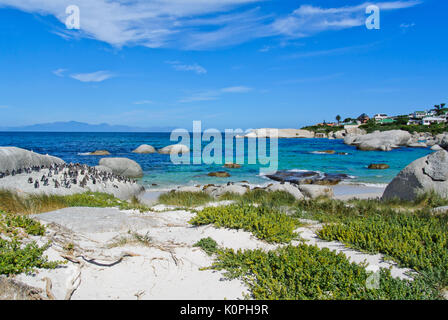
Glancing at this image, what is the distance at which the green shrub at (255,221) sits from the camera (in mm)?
5992

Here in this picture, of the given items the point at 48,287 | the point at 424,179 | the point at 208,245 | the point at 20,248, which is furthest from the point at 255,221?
the point at 424,179

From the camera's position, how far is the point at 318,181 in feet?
71.5

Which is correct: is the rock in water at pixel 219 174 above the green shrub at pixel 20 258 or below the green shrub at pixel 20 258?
below

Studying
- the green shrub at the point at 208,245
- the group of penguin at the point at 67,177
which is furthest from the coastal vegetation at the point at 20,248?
the group of penguin at the point at 67,177

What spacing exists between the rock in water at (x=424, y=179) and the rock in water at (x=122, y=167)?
713 inches

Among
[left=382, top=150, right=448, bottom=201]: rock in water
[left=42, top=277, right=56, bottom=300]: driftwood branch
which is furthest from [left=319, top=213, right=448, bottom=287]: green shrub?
[left=382, top=150, right=448, bottom=201]: rock in water

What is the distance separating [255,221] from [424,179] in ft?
31.0

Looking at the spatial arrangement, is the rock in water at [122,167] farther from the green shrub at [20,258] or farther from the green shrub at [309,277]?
the green shrub at [309,277]

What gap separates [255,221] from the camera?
6422 millimetres

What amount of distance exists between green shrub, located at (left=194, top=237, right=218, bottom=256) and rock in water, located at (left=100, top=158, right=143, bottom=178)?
723 inches

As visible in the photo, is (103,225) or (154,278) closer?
(154,278)
